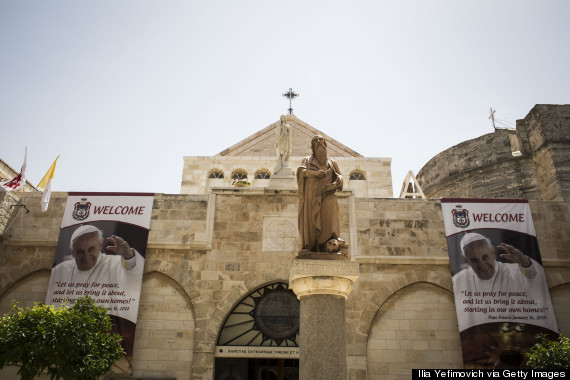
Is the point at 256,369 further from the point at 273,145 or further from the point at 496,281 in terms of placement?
the point at 273,145

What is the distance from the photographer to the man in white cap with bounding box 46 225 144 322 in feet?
38.9

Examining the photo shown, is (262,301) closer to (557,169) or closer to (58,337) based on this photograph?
(58,337)

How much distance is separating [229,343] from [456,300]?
20.6 feet

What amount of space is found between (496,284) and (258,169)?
14179 mm

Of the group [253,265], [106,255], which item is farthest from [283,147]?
[106,255]

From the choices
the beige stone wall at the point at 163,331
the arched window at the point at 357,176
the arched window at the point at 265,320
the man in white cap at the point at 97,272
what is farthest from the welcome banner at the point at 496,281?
the arched window at the point at 357,176

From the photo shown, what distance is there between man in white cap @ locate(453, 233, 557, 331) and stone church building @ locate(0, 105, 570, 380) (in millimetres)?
436

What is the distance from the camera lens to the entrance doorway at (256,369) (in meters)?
12.1

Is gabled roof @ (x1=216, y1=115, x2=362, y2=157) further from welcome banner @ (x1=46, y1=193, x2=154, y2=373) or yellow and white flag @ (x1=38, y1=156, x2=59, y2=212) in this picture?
welcome banner @ (x1=46, y1=193, x2=154, y2=373)

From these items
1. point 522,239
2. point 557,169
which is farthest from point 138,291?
point 557,169

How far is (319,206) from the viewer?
272 inches

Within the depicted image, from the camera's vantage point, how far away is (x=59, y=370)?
8641mm

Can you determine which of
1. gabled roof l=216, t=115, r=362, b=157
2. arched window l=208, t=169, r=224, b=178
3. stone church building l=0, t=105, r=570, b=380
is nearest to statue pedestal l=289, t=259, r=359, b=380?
stone church building l=0, t=105, r=570, b=380

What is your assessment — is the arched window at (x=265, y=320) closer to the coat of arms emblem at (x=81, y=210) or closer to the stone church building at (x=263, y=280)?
the stone church building at (x=263, y=280)
